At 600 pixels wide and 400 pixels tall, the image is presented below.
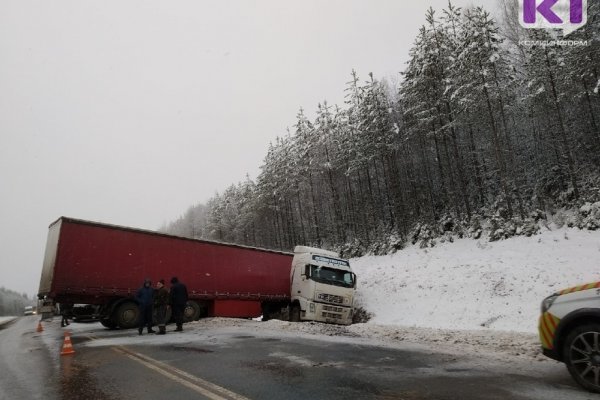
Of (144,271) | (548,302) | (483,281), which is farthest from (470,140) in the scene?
(548,302)

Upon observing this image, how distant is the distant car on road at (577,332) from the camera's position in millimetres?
4699

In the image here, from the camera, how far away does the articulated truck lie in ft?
45.5

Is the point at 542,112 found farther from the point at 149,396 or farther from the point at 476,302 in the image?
the point at 149,396

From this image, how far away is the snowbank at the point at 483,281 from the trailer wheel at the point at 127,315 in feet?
32.4

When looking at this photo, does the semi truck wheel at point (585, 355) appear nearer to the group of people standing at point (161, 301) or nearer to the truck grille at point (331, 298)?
the group of people standing at point (161, 301)

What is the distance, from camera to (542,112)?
28953mm

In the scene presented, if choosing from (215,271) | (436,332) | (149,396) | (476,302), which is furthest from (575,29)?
(149,396)

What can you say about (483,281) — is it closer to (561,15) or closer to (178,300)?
(178,300)

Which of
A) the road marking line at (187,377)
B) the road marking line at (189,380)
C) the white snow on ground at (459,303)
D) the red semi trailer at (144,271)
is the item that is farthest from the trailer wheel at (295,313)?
the road marking line at (189,380)

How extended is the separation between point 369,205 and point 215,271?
23.7 meters

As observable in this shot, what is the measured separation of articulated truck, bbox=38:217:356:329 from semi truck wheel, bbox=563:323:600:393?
39.1ft

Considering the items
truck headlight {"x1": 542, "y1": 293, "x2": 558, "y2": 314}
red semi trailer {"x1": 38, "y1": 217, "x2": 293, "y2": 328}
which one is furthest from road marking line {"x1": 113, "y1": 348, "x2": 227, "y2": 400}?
red semi trailer {"x1": 38, "y1": 217, "x2": 293, "y2": 328}

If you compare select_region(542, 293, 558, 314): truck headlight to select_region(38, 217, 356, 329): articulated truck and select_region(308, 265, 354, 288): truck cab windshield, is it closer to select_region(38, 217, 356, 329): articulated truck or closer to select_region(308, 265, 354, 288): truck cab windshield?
select_region(38, 217, 356, 329): articulated truck

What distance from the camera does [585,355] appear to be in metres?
4.79
